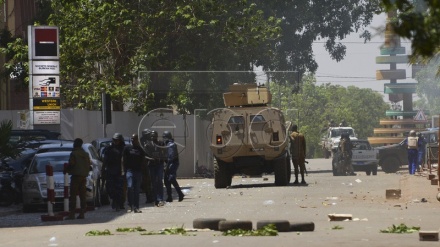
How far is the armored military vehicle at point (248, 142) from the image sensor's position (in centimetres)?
3703

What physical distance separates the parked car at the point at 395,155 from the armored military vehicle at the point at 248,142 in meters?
15.8

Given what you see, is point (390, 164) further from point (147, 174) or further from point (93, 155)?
point (147, 174)

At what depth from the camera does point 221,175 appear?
123 ft

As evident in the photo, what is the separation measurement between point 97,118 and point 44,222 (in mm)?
23316

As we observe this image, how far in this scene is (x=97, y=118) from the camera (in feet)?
154

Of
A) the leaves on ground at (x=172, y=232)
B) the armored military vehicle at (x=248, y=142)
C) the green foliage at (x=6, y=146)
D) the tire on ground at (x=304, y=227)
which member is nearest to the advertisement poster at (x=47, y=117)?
the armored military vehicle at (x=248, y=142)

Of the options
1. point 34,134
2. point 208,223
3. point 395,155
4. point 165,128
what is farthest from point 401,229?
point 395,155

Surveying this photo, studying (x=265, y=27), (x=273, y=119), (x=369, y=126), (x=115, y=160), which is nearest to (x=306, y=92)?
(x=369, y=126)

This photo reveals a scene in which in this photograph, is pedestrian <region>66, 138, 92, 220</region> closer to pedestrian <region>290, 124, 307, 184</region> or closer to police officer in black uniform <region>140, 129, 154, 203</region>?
police officer in black uniform <region>140, 129, 154, 203</region>

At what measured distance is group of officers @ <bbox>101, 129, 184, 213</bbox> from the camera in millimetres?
26453

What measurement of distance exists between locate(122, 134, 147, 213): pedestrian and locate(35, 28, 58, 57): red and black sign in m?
12.2

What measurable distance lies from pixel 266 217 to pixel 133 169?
4.70 meters

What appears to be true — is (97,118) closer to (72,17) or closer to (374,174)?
(72,17)

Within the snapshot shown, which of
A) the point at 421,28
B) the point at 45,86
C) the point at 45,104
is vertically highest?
the point at 45,86
